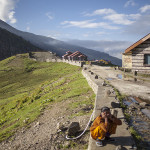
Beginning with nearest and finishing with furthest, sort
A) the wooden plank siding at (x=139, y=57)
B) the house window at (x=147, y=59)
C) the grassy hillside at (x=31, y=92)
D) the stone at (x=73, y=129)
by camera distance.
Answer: the stone at (x=73, y=129) → the grassy hillside at (x=31, y=92) → the wooden plank siding at (x=139, y=57) → the house window at (x=147, y=59)

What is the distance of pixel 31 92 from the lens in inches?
852

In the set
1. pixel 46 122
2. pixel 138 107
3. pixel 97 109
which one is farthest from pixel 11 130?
pixel 138 107

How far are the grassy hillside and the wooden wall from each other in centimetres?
636

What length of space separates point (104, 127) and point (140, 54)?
585 inches

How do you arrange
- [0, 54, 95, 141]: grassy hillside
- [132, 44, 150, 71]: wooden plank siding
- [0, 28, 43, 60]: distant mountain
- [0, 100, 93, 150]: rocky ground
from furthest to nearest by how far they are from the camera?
[0, 28, 43, 60]: distant mountain → [132, 44, 150, 71]: wooden plank siding → [0, 54, 95, 141]: grassy hillside → [0, 100, 93, 150]: rocky ground

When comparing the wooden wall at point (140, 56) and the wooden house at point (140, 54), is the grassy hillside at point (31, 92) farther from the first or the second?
the wooden wall at point (140, 56)

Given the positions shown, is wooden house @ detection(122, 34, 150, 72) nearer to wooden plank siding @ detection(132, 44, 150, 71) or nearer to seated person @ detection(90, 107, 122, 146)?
wooden plank siding @ detection(132, 44, 150, 71)

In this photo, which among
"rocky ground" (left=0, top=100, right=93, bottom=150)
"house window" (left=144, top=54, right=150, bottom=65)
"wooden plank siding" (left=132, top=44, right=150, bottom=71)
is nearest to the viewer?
"rocky ground" (left=0, top=100, right=93, bottom=150)

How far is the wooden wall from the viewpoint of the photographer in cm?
1745

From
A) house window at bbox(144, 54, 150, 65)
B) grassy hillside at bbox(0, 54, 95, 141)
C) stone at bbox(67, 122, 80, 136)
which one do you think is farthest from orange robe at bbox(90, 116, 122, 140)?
house window at bbox(144, 54, 150, 65)

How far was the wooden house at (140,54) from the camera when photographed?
57.0 feet

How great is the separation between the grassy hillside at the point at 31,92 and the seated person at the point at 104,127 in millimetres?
5161

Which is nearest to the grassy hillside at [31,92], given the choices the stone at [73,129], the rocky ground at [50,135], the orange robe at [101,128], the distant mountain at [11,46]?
the rocky ground at [50,135]

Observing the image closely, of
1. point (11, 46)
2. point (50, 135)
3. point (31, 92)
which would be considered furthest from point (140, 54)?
point (11, 46)
